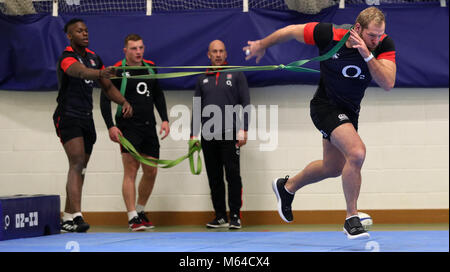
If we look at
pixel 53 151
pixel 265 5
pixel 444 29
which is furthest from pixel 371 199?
pixel 53 151

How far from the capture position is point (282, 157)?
711cm

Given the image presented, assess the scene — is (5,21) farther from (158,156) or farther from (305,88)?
(305,88)

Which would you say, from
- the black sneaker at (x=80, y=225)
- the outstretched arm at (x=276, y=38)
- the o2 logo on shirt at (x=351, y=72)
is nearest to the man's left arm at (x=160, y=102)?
the black sneaker at (x=80, y=225)

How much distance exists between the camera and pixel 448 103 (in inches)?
276

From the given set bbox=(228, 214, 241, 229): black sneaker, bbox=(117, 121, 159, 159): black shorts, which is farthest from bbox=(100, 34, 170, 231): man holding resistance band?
bbox=(228, 214, 241, 229): black sneaker

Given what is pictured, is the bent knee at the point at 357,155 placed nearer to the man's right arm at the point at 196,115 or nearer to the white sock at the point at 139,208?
the man's right arm at the point at 196,115

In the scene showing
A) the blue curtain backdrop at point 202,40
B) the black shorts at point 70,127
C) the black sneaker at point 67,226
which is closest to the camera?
the black shorts at point 70,127

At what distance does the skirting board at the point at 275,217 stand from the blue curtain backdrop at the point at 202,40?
1.43 m

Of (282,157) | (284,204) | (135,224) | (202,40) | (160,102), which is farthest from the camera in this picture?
(282,157)

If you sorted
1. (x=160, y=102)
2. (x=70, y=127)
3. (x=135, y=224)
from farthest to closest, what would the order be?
(x=160, y=102) → (x=135, y=224) → (x=70, y=127)

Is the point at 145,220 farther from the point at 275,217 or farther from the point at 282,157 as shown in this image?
the point at 282,157

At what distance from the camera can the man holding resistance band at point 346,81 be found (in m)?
4.13

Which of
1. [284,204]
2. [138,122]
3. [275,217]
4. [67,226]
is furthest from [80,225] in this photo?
[275,217]

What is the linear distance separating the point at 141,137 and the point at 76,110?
0.76 m
